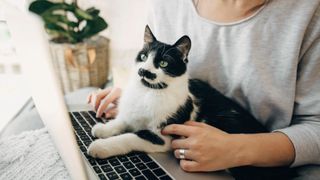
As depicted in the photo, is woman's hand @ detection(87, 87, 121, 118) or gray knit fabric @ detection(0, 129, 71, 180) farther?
woman's hand @ detection(87, 87, 121, 118)

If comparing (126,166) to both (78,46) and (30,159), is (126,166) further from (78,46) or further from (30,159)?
(78,46)

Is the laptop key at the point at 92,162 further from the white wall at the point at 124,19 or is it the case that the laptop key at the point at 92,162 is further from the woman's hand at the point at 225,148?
the white wall at the point at 124,19

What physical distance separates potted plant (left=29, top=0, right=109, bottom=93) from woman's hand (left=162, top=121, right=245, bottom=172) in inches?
40.9

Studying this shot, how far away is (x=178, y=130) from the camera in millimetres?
718

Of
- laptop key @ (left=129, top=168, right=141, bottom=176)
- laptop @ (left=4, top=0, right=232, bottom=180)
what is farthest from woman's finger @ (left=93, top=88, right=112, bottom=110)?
laptop @ (left=4, top=0, right=232, bottom=180)

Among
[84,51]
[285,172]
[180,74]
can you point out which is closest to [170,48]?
[180,74]

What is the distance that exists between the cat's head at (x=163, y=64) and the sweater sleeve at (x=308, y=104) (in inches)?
11.5

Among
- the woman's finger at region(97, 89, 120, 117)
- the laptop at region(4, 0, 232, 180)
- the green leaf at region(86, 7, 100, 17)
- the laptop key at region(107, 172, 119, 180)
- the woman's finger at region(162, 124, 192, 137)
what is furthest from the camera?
the green leaf at region(86, 7, 100, 17)

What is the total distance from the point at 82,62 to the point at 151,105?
3.43 ft

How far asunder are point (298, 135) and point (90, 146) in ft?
1.55

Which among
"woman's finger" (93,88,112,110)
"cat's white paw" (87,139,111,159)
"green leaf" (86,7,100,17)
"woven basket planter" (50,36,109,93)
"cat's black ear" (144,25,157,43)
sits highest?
"cat's black ear" (144,25,157,43)

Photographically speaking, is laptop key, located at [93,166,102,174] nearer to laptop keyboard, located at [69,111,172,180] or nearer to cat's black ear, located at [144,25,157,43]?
laptop keyboard, located at [69,111,172,180]

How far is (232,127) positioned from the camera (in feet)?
2.63

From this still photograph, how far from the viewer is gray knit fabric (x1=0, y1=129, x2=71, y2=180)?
0.64 m
